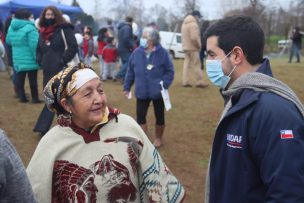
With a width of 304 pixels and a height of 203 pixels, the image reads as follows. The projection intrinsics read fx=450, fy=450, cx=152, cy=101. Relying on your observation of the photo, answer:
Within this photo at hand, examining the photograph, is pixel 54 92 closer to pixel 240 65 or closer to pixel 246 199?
pixel 240 65

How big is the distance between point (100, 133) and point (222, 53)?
2.69 feet

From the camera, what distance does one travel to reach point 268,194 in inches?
72.8

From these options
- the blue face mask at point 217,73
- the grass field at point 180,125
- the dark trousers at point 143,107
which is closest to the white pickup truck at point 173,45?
the grass field at point 180,125

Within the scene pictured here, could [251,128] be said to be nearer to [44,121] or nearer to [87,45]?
[44,121]

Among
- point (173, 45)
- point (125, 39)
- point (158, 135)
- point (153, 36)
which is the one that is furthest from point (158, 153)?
point (173, 45)

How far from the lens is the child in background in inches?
504

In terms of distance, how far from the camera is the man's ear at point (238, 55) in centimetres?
211

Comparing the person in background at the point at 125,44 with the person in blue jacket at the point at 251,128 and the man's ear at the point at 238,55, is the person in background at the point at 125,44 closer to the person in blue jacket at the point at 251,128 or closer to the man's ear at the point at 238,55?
the person in blue jacket at the point at 251,128

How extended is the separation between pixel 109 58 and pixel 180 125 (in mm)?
5610

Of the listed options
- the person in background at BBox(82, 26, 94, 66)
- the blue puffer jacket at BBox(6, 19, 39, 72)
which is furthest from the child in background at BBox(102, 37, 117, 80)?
the blue puffer jacket at BBox(6, 19, 39, 72)

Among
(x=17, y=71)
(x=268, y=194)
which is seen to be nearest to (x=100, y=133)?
(x=268, y=194)

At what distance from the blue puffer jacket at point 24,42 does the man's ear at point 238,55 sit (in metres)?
6.45

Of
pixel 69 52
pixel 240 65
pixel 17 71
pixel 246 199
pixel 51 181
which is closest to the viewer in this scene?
pixel 246 199

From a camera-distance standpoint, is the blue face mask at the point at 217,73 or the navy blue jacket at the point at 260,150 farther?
the blue face mask at the point at 217,73
